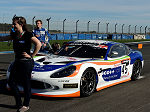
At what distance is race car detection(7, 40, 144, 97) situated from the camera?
4.90 meters

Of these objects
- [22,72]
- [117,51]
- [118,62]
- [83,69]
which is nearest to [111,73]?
[118,62]

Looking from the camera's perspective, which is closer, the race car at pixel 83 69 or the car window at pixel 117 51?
the race car at pixel 83 69

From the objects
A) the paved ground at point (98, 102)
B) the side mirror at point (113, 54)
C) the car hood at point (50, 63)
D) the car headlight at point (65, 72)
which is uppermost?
the side mirror at point (113, 54)

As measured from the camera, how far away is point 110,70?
5910 millimetres

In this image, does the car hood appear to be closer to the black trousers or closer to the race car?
the race car

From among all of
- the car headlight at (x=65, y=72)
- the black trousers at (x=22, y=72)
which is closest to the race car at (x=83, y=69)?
the car headlight at (x=65, y=72)

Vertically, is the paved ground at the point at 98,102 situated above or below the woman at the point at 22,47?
below

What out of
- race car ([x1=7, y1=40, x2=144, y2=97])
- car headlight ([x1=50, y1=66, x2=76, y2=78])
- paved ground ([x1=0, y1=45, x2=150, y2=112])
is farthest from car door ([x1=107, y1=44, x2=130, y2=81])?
car headlight ([x1=50, y1=66, x2=76, y2=78])

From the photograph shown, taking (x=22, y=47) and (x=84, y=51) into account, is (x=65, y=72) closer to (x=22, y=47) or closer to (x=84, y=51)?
(x=22, y=47)

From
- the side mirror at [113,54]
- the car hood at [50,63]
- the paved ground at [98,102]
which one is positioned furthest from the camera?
the side mirror at [113,54]

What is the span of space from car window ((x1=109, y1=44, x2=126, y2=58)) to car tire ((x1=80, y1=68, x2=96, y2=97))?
1046 millimetres

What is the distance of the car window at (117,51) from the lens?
6.24 m

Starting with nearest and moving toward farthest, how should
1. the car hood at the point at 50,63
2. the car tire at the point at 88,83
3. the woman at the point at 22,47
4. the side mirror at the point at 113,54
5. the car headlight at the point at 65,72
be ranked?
the woman at the point at 22,47
the car headlight at the point at 65,72
the car hood at the point at 50,63
the car tire at the point at 88,83
the side mirror at the point at 113,54

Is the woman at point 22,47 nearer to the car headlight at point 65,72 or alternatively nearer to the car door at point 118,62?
the car headlight at point 65,72
